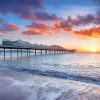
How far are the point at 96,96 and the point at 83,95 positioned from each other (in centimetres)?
57

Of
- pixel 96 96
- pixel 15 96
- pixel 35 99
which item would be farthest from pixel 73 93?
pixel 15 96

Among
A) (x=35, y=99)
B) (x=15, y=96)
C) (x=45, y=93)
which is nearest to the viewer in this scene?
(x=35, y=99)

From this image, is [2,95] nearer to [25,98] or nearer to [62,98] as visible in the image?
[25,98]

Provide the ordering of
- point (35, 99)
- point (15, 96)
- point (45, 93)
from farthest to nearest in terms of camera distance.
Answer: point (45, 93) < point (15, 96) < point (35, 99)

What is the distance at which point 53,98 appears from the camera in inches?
311

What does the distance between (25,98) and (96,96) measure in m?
3.11

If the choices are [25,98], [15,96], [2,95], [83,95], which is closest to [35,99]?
[25,98]

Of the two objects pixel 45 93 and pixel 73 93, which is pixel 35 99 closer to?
pixel 45 93

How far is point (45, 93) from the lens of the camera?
8.72m

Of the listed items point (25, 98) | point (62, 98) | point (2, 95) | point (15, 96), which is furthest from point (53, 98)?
point (2, 95)

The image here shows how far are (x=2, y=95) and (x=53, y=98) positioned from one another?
88.2 inches

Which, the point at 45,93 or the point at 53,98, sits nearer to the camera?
the point at 53,98

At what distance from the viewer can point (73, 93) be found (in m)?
8.84

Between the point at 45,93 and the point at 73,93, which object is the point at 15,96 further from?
the point at 73,93
